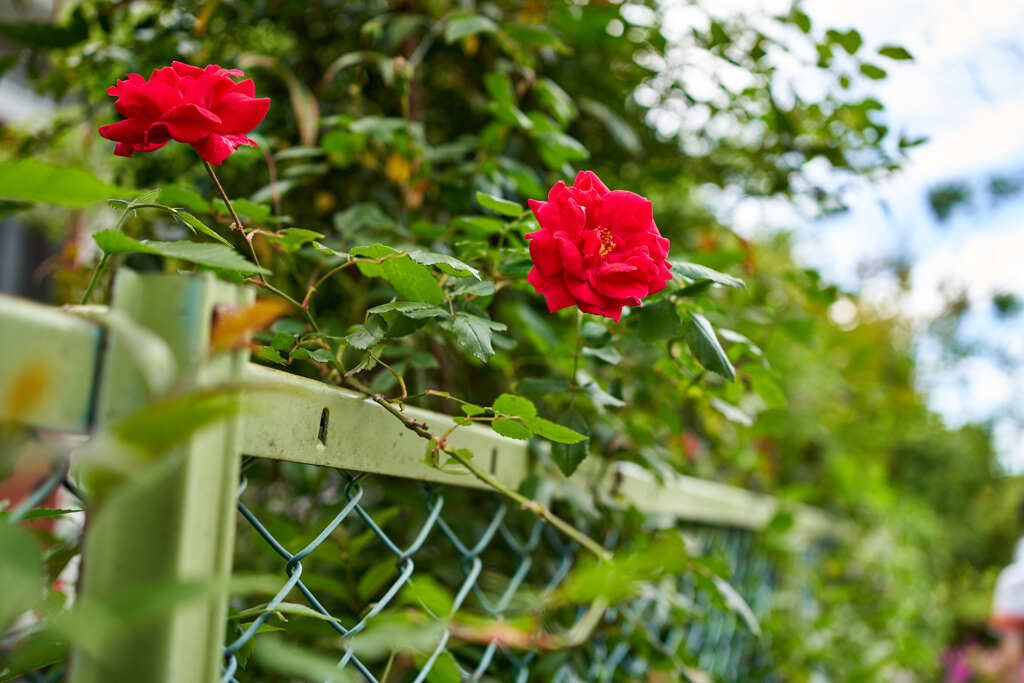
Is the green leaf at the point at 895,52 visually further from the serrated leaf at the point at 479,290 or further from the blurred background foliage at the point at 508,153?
the serrated leaf at the point at 479,290

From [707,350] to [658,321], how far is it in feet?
0.16

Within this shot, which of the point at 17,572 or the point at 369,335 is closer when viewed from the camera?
the point at 17,572

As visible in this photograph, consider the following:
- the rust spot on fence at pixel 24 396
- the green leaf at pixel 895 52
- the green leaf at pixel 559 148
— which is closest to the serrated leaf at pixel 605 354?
the green leaf at pixel 559 148

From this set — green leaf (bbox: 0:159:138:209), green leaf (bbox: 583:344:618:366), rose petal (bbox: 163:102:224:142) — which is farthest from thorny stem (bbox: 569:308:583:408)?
green leaf (bbox: 0:159:138:209)

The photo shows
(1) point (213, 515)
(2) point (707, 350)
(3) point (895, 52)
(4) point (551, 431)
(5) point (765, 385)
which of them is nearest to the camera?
(1) point (213, 515)

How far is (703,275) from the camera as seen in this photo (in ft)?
1.83

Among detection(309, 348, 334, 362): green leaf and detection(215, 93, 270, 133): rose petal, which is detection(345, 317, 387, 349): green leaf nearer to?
detection(309, 348, 334, 362): green leaf

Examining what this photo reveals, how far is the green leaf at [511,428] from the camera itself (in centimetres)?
48

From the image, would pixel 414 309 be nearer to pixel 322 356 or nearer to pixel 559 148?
pixel 322 356

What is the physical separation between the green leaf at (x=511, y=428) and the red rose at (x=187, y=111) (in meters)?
0.27

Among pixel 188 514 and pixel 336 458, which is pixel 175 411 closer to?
pixel 188 514

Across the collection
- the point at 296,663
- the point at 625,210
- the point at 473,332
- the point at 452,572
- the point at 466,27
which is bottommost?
the point at 452,572

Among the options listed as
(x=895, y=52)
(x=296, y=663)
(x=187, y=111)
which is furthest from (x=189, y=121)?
(x=895, y=52)

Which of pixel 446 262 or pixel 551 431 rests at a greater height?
pixel 446 262
